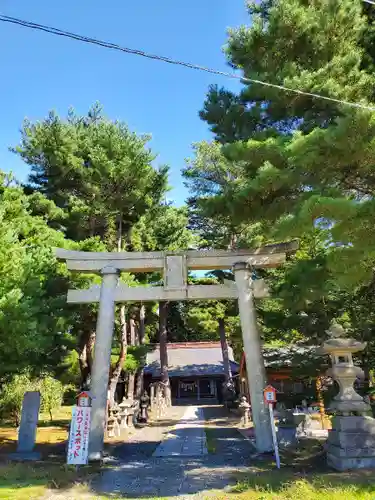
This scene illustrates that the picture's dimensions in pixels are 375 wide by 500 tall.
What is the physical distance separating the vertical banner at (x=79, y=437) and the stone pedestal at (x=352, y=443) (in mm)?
5106

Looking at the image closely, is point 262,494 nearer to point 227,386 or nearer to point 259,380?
point 259,380

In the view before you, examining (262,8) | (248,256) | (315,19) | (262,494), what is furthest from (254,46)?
(262,494)

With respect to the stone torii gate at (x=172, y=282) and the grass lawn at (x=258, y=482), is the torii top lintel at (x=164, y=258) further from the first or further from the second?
the grass lawn at (x=258, y=482)

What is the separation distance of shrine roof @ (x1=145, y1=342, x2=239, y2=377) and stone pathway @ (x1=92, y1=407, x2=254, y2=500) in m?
18.1

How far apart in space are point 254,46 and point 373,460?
30.0ft

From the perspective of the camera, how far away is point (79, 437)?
8.09 m

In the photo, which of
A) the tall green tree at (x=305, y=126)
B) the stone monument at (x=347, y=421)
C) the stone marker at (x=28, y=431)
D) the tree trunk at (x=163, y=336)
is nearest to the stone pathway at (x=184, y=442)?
the stone marker at (x=28, y=431)

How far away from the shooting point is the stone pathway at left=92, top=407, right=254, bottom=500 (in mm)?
6557

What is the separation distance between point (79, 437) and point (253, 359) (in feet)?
14.8

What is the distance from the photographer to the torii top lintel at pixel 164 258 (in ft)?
A: 35.5

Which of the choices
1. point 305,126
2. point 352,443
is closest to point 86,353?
point 352,443

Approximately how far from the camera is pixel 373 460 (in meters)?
7.37

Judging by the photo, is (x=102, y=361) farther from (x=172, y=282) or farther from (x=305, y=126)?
(x=305, y=126)

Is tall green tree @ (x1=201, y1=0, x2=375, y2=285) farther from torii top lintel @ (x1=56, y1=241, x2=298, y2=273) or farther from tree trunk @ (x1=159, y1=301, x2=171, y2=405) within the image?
tree trunk @ (x1=159, y1=301, x2=171, y2=405)
